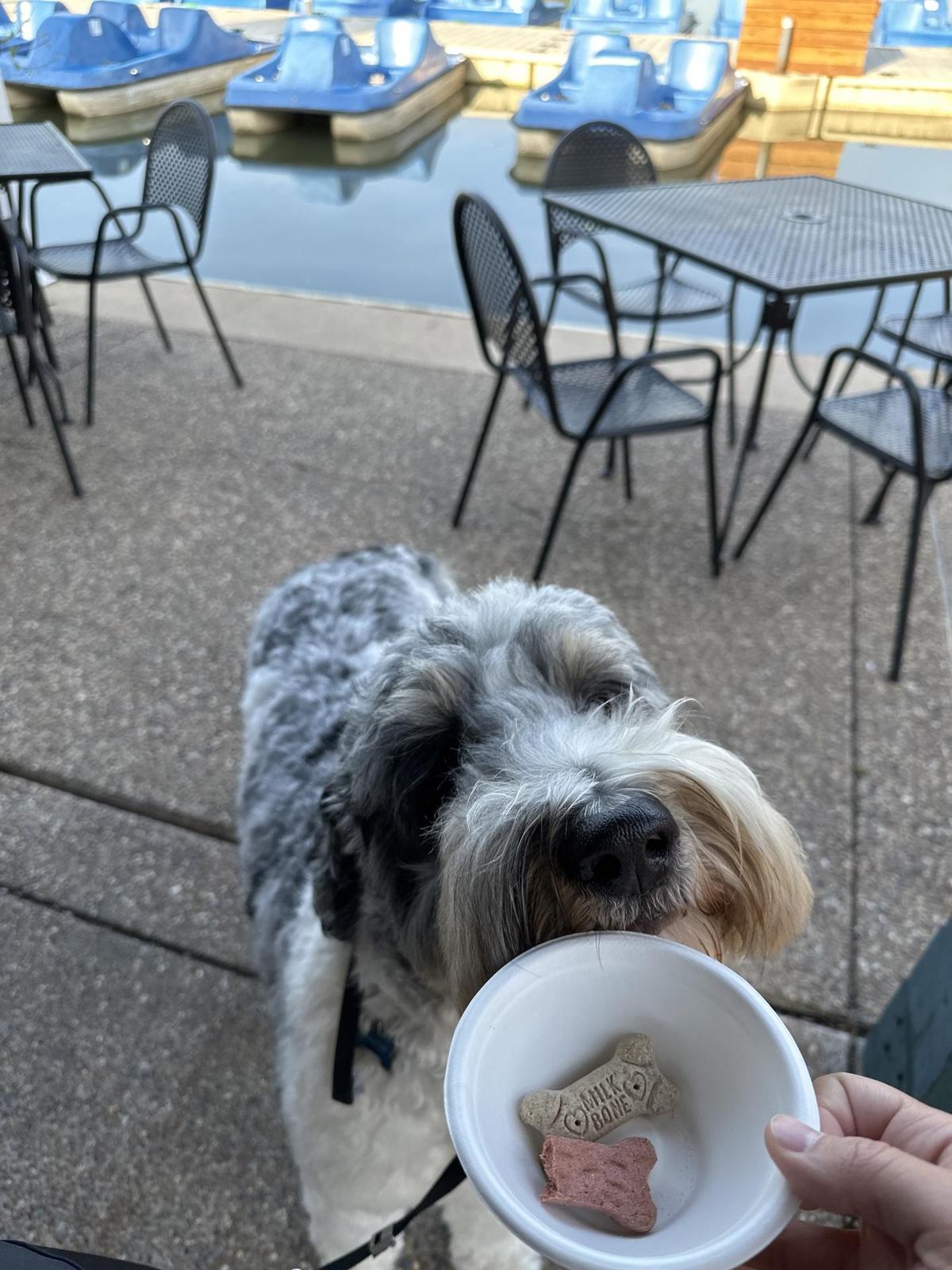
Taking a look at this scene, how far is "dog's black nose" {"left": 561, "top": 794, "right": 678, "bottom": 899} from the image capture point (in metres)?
1.19

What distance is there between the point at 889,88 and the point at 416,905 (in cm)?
1595

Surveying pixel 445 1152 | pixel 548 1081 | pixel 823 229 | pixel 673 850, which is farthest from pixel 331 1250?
pixel 823 229

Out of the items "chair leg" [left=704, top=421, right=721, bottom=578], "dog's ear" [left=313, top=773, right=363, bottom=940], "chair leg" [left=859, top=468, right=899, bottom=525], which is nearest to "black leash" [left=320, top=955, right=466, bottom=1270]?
"dog's ear" [left=313, top=773, right=363, bottom=940]

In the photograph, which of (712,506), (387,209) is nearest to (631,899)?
(712,506)

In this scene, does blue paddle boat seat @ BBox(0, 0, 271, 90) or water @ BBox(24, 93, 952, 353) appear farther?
blue paddle boat seat @ BBox(0, 0, 271, 90)

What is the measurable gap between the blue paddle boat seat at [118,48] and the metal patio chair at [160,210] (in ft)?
19.7

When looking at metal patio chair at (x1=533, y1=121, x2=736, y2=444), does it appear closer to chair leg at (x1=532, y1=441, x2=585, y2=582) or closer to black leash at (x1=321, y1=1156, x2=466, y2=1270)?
chair leg at (x1=532, y1=441, x2=585, y2=582)

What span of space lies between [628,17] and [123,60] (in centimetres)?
1490

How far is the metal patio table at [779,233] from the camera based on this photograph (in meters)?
3.59

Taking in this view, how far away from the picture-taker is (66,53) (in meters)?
12.4

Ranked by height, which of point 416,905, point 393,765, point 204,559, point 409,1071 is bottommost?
point 204,559

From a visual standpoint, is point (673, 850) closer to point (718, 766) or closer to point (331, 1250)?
point (718, 766)

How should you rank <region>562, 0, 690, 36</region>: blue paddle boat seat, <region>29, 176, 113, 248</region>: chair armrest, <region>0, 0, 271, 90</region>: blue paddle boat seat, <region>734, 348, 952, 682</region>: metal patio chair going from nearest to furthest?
<region>734, 348, 952, 682</region>: metal patio chair < <region>29, 176, 113, 248</region>: chair armrest < <region>0, 0, 271, 90</region>: blue paddle boat seat < <region>562, 0, 690, 36</region>: blue paddle boat seat

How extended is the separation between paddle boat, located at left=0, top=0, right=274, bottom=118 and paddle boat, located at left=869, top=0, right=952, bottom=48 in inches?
533
